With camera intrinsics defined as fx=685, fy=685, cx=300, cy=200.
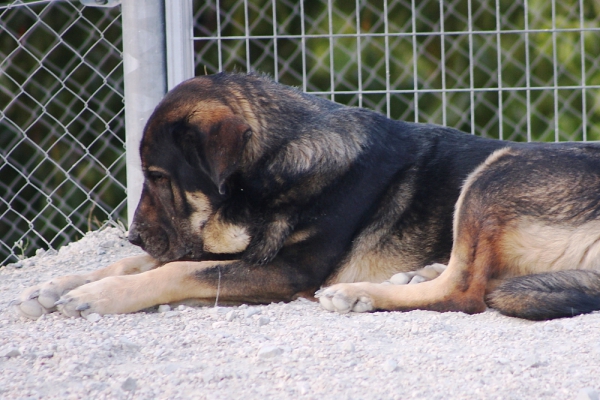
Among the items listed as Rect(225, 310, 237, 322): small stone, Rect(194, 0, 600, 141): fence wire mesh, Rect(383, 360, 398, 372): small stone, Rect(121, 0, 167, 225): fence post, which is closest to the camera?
Rect(383, 360, 398, 372): small stone

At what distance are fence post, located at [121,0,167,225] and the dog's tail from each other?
2213 mm

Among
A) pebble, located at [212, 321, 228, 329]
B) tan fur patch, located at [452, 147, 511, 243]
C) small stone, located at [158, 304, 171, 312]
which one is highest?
tan fur patch, located at [452, 147, 511, 243]

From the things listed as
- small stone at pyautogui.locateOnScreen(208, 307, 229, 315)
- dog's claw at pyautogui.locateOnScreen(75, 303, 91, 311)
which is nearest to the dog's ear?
small stone at pyautogui.locateOnScreen(208, 307, 229, 315)

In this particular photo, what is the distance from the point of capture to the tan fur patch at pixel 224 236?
3027 mm

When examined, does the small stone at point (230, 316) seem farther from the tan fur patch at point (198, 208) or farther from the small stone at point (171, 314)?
the tan fur patch at point (198, 208)

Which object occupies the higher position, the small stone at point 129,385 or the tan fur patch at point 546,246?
the small stone at point 129,385

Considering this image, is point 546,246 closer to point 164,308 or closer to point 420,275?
point 420,275

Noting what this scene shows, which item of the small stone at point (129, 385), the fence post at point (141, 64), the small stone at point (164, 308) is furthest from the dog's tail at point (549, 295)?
the fence post at point (141, 64)

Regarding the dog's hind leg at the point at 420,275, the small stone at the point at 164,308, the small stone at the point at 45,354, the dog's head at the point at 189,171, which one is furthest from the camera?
the dog's hind leg at the point at 420,275

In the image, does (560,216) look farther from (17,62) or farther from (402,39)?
(17,62)

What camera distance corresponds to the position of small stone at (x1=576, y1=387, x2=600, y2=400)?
1.72m

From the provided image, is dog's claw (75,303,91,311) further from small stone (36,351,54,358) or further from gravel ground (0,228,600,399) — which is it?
small stone (36,351,54,358)

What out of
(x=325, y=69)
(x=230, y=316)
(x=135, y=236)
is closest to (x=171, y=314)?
(x=230, y=316)

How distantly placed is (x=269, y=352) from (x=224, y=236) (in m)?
1.07
